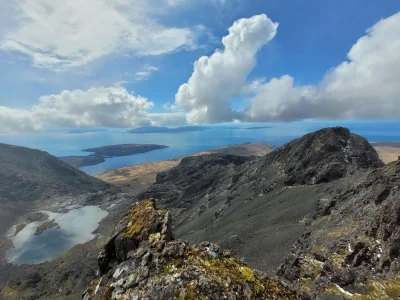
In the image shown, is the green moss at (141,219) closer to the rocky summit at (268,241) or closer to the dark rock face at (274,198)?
the rocky summit at (268,241)

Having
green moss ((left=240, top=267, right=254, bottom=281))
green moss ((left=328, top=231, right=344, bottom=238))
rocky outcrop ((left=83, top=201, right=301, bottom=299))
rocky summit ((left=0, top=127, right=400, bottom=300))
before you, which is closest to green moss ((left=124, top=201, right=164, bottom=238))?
rocky summit ((left=0, top=127, right=400, bottom=300))

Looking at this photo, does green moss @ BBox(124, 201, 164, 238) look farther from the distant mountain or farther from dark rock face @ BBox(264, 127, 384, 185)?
the distant mountain

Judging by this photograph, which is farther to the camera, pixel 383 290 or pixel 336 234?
pixel 336 234

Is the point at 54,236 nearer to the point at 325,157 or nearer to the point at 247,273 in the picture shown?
the point at 325,157

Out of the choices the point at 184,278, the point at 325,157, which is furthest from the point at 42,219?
the point at 184,278

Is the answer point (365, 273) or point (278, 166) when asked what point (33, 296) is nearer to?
point (365, 273)

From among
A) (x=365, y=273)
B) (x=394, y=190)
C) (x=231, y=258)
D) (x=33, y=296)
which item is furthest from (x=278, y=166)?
(x=231, y=258)
